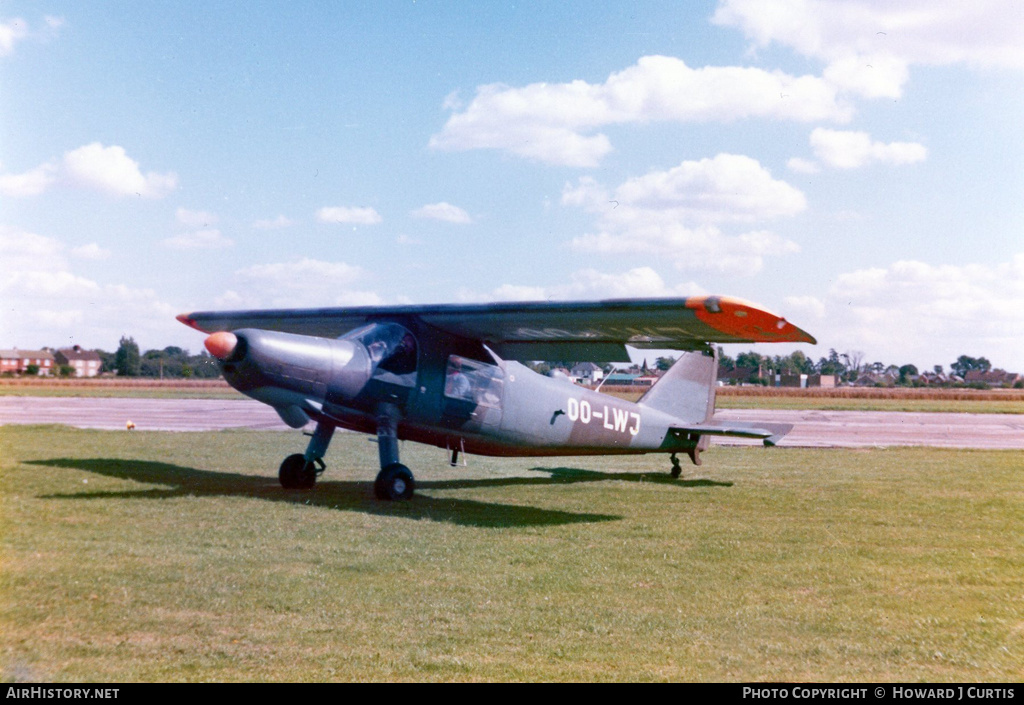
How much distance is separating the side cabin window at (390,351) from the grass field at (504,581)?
5.77 ft

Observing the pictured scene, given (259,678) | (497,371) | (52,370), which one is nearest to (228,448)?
(497,371)

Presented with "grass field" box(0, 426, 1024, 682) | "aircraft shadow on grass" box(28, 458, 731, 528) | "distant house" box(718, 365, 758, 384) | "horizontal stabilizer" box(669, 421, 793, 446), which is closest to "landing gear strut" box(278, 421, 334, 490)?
"aircraft shadow on grass" box(28, 458, 731, 528)

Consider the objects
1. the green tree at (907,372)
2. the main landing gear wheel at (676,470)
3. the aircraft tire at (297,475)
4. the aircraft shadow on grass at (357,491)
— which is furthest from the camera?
the green tree at (907,372)

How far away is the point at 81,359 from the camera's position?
125562 mm

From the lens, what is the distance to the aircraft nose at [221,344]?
10047mm

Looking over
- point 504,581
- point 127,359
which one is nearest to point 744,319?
point 504,581

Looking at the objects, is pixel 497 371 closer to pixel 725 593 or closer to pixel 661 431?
pixel 661 431

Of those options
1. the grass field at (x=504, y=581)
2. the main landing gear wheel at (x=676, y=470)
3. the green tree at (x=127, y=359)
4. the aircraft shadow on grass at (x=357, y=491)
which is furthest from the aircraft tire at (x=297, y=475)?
the green tree at (x=127, y=359)

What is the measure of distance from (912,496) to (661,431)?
14.0ft

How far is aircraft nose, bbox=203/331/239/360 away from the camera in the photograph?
33.0 ft

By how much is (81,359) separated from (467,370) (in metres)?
130

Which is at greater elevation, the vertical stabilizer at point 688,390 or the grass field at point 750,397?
the vertical stabilizer at point 688,390

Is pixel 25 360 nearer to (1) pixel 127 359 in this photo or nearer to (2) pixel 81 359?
(2) pixel 81 359

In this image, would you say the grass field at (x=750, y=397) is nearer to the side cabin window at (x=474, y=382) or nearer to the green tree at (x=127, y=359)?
the green tree at (x=127, y=359)
